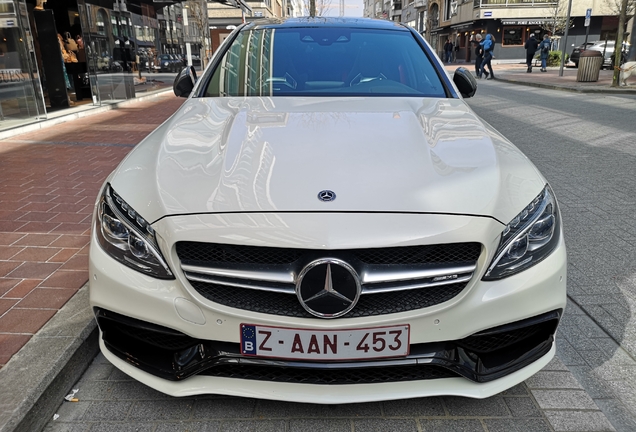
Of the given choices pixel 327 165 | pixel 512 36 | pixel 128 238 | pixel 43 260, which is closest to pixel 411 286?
pixel 327 165

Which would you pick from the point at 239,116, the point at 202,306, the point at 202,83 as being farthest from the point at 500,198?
the point at 202,83

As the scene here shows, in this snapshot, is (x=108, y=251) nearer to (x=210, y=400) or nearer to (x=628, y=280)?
(x=210, y=400)

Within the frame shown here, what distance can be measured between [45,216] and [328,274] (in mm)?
3312

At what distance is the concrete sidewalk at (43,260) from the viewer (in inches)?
85.0

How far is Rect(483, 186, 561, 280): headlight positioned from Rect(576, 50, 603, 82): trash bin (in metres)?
17.0

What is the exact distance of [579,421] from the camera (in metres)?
1.98

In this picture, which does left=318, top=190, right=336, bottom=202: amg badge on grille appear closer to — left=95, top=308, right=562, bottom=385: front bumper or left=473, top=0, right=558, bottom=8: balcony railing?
left=95, top=308, right=562, bottom=385: front bumper

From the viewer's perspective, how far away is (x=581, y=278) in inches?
127

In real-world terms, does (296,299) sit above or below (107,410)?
above

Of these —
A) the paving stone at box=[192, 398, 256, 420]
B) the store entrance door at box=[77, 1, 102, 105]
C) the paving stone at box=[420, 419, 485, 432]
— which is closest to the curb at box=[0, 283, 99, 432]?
the paving stone at box=[192, 398, 256, 420]

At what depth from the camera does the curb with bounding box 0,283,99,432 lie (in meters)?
1.93

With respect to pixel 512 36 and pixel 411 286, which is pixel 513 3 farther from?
pixel 411 286

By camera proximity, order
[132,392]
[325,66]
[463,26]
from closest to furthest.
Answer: [132,392]
[325,66]
[463,26]

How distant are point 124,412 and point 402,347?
113cm
